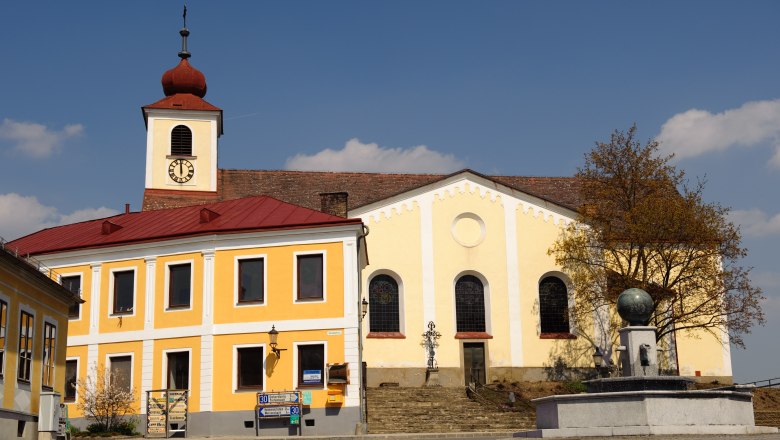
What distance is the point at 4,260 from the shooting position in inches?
835

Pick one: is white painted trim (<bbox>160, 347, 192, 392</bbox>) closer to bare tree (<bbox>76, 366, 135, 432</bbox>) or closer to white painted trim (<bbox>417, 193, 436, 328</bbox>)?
bare tree (<bbox>76, 366, 135, 432</bbox>)

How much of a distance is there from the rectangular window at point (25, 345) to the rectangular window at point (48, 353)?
3.77 ft

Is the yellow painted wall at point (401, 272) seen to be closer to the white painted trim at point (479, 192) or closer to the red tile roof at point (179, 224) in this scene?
the white painted trim at point (479, 192)

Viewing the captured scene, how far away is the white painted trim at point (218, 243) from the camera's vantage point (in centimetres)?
3180

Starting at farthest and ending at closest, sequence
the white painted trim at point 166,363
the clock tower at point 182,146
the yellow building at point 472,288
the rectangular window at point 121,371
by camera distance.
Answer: the clock tower at point 182,146
the yellow building at point 472,288
the rectangular window at point 121,371
the white painted trim at point 166,363

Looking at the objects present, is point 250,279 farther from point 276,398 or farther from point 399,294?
point 399,294

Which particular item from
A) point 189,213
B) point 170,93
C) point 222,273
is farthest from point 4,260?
point 170,93

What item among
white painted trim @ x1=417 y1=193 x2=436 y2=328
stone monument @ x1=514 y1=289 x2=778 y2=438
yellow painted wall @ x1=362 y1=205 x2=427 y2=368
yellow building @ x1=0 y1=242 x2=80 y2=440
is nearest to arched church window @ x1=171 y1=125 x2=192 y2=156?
yellow painted wall @ x1=362 y1=205 x2=427 y2=368

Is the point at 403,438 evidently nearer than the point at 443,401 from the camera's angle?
Yes

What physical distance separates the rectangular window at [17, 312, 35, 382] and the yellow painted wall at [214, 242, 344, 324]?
8.81 metres

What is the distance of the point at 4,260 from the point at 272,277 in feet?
38.0

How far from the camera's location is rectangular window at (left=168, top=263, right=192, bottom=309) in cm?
3250

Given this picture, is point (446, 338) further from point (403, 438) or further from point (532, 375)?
point (403, 438)

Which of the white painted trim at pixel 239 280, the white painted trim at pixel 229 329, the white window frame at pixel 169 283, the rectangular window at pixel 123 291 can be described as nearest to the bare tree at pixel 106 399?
the white painted trim at pixel 229 329
